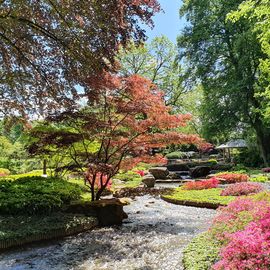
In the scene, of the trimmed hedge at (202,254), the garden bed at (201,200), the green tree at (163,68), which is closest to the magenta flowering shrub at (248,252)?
the trimmed hedge at (202,254)

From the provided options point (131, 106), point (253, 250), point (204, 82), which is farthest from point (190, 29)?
point (253, 250)

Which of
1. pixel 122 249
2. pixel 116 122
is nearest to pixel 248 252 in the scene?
pixel 122 249

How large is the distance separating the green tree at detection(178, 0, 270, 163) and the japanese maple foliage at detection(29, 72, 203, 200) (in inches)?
638

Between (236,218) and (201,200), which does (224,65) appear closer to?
(201,200)

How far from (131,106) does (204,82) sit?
66.4 feet

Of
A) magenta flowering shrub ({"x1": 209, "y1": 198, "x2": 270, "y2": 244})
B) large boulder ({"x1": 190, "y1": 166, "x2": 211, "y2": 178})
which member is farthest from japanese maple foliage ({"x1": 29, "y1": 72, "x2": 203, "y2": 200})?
large boulder ({"x1": 190, "y1": 166, "x2": 211, "y2": 178})

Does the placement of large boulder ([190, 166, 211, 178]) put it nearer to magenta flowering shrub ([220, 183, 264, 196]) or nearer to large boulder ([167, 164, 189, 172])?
large boulder ([167, 164, 189, 172])

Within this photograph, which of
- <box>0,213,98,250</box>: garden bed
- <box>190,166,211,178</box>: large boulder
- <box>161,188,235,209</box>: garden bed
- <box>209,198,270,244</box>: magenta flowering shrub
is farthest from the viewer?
<box>190,166,211,178</box>: large boulder

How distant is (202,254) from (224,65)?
80.0 ft

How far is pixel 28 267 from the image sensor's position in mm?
5074

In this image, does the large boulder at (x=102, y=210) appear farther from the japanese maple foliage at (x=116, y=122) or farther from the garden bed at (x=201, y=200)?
the garden bed at (x=201, y=200)

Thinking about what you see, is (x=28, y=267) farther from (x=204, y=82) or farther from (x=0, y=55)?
(x=204, y=82)

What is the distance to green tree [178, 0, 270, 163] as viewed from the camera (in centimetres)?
2369

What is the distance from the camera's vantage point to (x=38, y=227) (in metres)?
6.59
